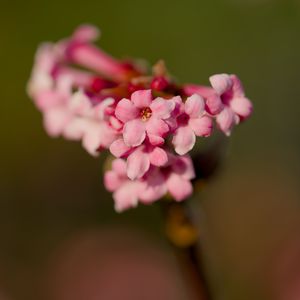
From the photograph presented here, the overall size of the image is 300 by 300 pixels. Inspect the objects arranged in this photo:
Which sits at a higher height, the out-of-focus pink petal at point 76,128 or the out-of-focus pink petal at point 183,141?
the out-of-focus pink petal at point 76,128

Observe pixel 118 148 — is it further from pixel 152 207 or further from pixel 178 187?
pixel 152 207

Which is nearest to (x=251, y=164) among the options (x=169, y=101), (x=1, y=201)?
(x=1, y=201)

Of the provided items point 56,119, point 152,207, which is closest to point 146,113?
point 56,119

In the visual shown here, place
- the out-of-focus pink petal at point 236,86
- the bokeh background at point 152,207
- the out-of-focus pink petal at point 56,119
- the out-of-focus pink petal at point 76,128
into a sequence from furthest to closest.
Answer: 1. the bokeh background at point 152,207
2. the out-of-focus pink petal at point 56,119
3. the out-of-focus pink petal at point 76,128
4. the out-of-focus pink petal at point 236,86

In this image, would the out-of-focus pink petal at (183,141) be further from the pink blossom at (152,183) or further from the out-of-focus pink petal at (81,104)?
the out-of-focus pink petal at (81,104)

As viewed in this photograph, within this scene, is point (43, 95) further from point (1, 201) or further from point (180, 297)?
point (1, 201)

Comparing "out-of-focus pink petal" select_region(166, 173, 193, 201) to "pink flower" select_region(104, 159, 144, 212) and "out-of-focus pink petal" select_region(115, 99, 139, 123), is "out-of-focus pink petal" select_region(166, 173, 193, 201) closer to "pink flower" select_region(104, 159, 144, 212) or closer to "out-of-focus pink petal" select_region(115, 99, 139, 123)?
"pink flower" select_region(104, 159, 144, 212)

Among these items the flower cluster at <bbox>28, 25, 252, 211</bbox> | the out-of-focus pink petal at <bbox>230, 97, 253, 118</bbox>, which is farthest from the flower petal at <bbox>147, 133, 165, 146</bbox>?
the out-of-focus pink petal at <bbox>230, 97, 253, 118</bbox>

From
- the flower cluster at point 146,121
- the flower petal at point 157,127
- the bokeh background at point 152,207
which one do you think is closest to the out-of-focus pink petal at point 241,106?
the flower cluster at point 146,121
